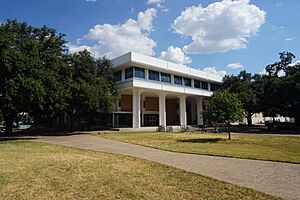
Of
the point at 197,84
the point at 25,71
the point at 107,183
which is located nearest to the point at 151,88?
the point at 197,84

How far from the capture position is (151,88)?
4081 cm

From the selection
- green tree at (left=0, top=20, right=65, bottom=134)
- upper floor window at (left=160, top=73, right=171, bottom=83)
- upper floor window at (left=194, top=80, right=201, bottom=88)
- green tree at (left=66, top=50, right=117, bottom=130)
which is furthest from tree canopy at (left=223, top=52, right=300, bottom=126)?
green tree at (left=0, top=20, right=65, bottom=134)

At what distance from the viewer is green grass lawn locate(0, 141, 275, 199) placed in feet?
21.4

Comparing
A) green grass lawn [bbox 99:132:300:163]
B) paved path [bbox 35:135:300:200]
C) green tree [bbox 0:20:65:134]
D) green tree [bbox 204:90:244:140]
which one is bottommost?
paved path [bbox 35:135:300:200]

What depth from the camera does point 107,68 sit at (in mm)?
37656

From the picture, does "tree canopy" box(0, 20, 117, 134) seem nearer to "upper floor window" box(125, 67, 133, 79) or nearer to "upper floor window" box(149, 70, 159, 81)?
"upper floor window" box(125, 67, 133, 79)

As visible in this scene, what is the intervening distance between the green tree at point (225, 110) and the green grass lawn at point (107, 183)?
14.1 metres

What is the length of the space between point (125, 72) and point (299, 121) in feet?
93.6

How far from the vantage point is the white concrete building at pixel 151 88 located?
3944 cm

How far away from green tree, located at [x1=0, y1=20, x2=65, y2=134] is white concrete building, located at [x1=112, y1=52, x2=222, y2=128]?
1305cm

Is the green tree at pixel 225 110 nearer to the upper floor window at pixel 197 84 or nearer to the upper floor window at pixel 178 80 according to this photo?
the upper floor window at pixel 178 80

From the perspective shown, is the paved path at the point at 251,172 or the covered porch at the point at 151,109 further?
the covered porch at the point at 151,109

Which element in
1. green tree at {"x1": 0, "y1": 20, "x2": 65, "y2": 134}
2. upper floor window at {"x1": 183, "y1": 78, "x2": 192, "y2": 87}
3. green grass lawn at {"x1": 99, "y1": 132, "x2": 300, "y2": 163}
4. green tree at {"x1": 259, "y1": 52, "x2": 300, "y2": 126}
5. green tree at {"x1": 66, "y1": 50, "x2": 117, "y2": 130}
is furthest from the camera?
upper floor window at {"x1": 183, "y1": 78, "x2": 192, "y2": 87}

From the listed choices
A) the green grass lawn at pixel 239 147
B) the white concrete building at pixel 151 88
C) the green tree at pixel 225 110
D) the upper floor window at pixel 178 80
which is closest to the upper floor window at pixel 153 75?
the white concrete building at pixel 151 88
